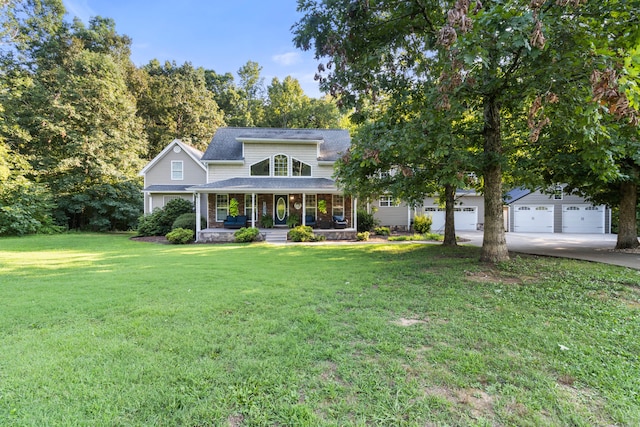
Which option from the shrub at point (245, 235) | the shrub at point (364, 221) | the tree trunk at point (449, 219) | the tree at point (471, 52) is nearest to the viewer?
the tree at point (471, 52)

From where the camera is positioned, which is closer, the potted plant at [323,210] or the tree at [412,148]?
the tree at [412,148]

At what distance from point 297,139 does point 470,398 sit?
16.3m

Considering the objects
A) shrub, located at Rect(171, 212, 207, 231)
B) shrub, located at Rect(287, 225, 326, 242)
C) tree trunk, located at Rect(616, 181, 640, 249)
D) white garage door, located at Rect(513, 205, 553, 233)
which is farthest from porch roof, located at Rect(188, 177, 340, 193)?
white garage door, located at Rect(513, 205, 553, 233)

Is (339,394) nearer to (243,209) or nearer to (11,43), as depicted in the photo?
(243,209)

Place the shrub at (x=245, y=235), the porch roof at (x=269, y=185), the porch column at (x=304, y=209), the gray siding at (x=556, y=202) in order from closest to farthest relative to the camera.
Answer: the shrub at (x=245, y=235)
the porch roof at (x=269, y=185)
the porch column at (x=304, y=209)
the gray siding at (x=556, y=202)

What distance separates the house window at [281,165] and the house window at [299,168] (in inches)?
14.8

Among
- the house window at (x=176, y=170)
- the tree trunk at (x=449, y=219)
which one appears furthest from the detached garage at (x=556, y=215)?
the house window at (x=176, y=170)

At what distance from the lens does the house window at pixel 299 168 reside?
18.0 meters

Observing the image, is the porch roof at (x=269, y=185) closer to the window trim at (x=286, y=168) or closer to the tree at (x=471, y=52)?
the window trim at (x=286, y=168)

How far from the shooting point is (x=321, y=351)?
10.6 feet

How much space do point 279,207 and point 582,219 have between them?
21.2 m

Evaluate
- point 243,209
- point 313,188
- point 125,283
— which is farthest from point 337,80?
point 243,209

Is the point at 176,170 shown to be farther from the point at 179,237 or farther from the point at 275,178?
the point at 179,237

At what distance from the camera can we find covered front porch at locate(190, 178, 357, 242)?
16391 mm
